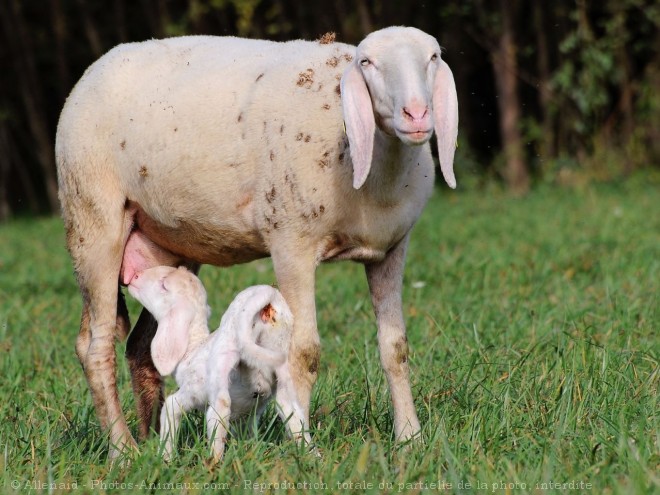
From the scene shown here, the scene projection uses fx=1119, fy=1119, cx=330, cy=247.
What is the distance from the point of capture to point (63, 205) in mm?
4723

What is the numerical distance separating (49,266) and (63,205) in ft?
15.4

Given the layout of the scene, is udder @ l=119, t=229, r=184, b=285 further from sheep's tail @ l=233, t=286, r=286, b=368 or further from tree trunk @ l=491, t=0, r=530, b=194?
tree trunk @ l=491, t=0, r=530, b=194

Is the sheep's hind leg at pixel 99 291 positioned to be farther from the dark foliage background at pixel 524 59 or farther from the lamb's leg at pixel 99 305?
the dark foliage background at pixel 524 59

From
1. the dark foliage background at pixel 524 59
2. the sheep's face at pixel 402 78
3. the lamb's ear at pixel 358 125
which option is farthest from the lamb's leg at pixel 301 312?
the dark foliage background at pixel 524 59

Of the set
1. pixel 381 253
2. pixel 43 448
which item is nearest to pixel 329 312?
pixel 381 253

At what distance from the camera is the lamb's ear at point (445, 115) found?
3734 millimetres

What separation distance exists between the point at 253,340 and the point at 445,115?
3.24ft

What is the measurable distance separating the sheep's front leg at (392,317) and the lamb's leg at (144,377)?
1030mm

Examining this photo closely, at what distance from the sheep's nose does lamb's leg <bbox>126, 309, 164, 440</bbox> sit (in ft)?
5.92

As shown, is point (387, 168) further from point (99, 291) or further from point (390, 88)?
point (99, 291)

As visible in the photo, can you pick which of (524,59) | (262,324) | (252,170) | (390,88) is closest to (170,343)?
(262,324)

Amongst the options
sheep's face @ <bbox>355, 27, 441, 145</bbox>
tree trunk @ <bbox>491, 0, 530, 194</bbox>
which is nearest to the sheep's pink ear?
sheep's face @ <bbox>355, 27, 441, 145</bbox>

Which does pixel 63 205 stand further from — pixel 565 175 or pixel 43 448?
pixel 565 175

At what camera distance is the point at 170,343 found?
3.96 metres
